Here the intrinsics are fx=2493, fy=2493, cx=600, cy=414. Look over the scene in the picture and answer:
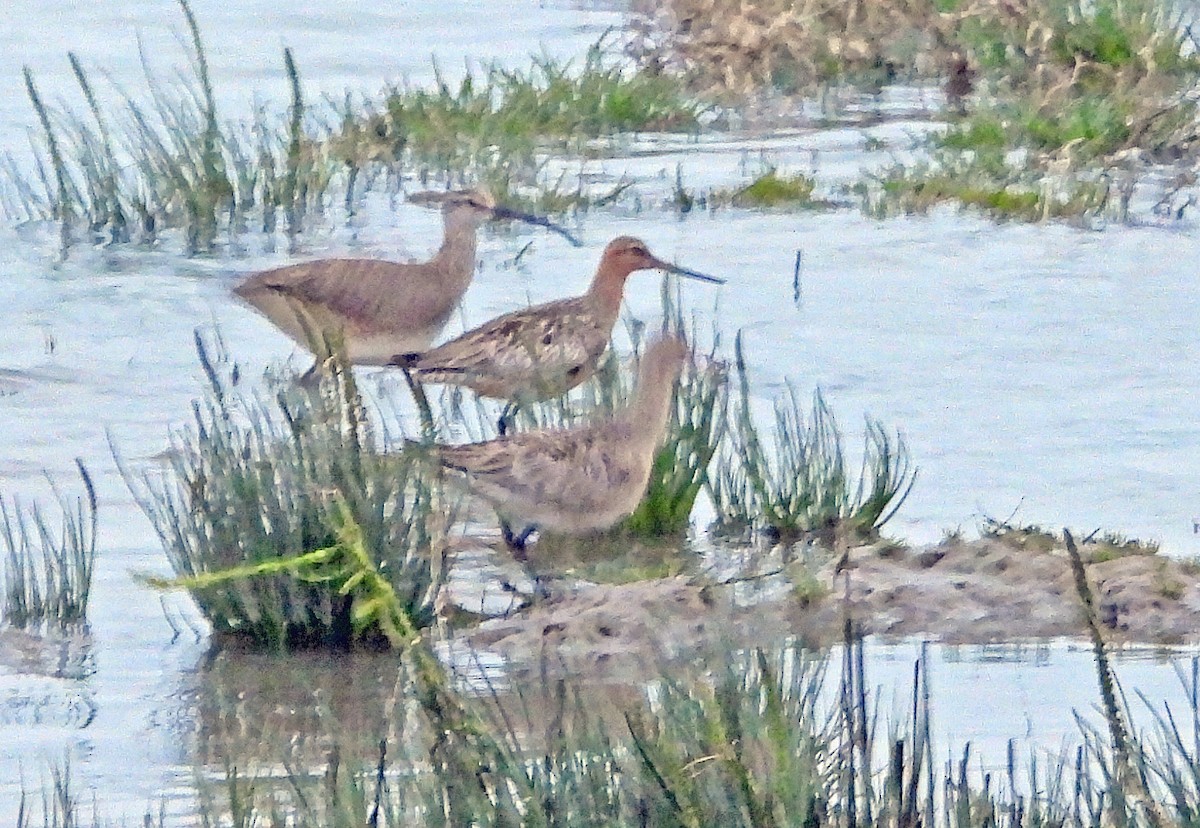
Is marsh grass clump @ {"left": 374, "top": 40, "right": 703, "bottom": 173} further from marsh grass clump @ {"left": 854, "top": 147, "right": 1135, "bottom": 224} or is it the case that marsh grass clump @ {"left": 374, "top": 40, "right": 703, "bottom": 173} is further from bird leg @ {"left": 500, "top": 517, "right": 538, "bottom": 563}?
bird leg @ {"left": 500, "top": 517, "right": 538, "bottom": 563}

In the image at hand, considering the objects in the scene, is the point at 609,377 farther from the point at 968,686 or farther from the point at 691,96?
the point at 691,96

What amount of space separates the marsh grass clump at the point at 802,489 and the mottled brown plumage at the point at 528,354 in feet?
3.13

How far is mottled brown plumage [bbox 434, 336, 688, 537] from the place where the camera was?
25.4ft

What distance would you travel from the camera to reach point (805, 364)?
11656 millimetres

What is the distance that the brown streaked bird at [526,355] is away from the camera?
9.29 meters

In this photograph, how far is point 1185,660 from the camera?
6.66 meters

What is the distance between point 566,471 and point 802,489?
958mm

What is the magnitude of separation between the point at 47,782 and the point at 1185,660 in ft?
9.80

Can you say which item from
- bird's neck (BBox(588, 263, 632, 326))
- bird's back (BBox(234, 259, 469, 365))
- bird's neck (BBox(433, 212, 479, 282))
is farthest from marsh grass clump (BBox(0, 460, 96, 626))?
bird's neck (BBox(433, 212, 479, 282))

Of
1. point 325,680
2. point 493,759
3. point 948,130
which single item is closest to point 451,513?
point 325,680

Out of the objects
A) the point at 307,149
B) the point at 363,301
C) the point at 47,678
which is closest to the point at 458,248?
the point at 363,301

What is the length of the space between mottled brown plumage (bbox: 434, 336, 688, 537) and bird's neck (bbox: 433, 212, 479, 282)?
9.14ft

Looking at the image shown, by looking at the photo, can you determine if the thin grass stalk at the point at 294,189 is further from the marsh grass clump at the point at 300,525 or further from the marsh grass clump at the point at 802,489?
the marsh grass clump at the point at 300,525

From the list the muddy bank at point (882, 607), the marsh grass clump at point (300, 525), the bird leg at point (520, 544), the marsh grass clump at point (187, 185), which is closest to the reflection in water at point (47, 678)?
the marsh grass clump at point (300, 525)
